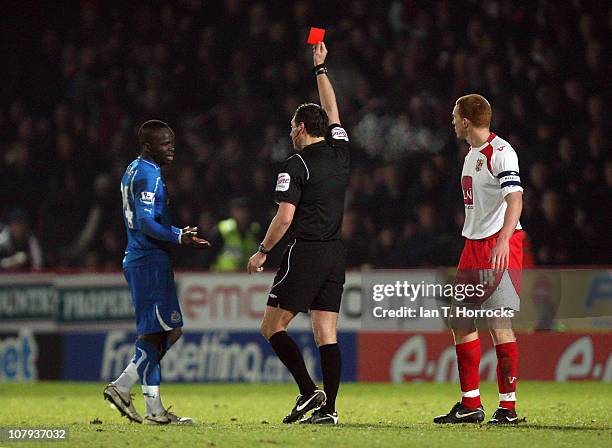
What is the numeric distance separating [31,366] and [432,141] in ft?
18.4

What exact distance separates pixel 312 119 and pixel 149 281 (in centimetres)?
147

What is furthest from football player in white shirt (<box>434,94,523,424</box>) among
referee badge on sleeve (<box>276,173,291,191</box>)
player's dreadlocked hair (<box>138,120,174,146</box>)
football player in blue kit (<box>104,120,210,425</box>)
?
player's dreadlocked hair (<box>138,120,174,146</box>)

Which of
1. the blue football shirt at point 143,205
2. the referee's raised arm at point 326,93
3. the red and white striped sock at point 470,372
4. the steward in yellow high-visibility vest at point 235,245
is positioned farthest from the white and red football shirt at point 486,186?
the steward in yellow high-visibility vest at point 235,245

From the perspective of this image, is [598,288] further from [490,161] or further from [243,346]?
[490,161]

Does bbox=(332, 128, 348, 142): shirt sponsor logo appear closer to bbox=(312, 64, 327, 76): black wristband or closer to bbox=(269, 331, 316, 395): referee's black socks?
bbox=(312, 64, 327, 76): black wristband

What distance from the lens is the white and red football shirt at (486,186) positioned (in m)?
7.44

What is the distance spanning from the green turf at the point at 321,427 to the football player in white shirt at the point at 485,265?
318mm

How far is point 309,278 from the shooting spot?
749cm

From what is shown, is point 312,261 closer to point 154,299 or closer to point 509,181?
point 154,299

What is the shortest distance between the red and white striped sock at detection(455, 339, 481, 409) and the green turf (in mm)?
339

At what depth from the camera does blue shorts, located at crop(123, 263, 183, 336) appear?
7645 mm

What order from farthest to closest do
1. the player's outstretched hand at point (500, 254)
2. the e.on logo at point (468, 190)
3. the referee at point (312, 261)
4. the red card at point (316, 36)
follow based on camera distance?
the red card at point (316, 36), the e.on logo at point (468, 190), the referee at point (312, 261), the player's outstretched hand at point (500, 254)

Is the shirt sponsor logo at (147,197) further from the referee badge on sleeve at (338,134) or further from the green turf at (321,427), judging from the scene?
the green turf at (321,427)

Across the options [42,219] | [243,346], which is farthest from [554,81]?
[42,219]
